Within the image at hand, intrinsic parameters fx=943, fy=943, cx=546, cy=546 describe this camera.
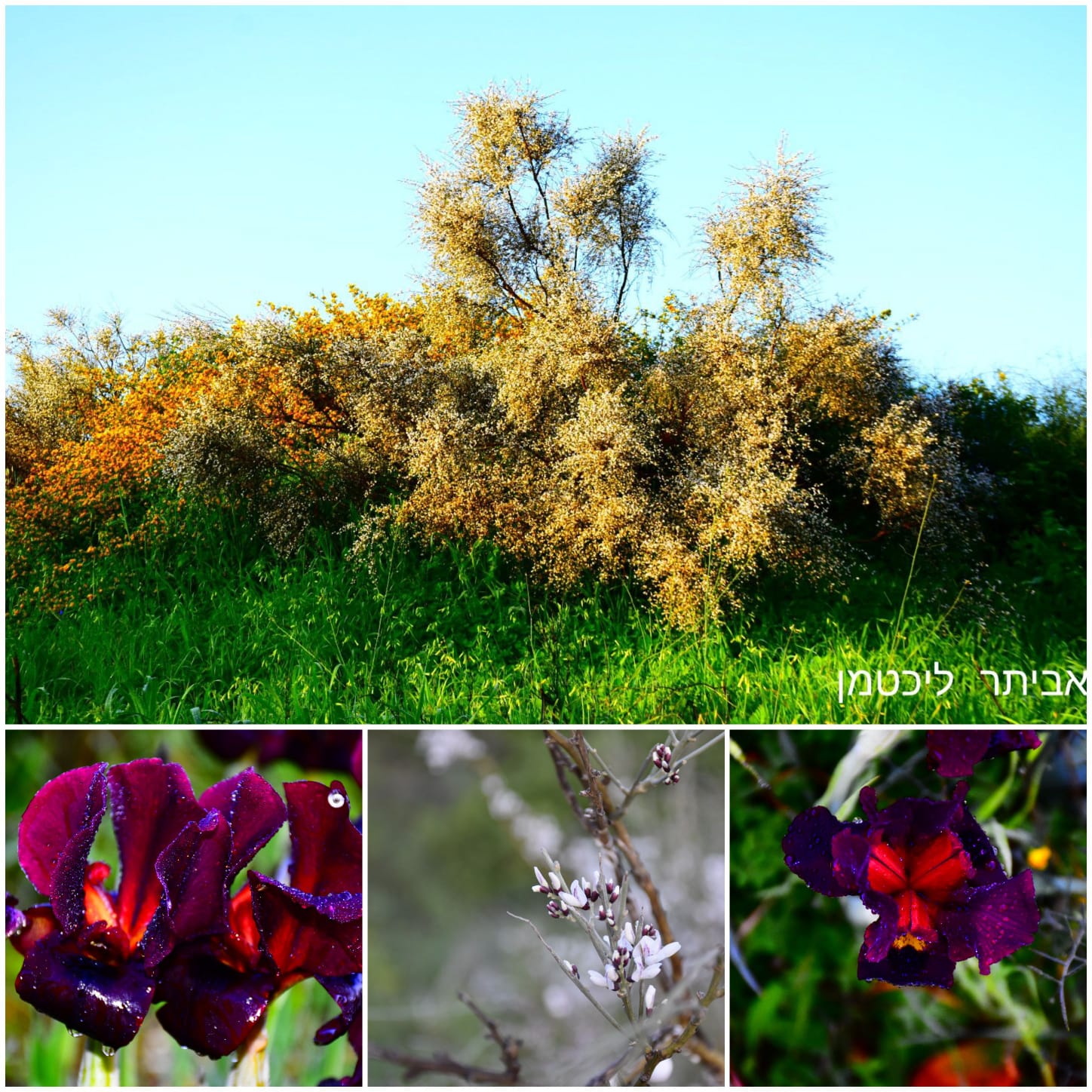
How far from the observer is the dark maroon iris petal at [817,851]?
191 cm

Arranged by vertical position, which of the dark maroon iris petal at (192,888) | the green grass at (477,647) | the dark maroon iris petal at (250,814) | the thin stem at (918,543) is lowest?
the dark maroon iris petal at (192,888)

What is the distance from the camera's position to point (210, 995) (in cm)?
160

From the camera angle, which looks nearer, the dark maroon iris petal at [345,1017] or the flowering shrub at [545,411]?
the dark maroon iris petal at [345,1017]

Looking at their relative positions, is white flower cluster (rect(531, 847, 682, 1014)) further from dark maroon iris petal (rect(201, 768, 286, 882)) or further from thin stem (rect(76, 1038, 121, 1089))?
thin stem (rect(76, 1038, 121, 1089))

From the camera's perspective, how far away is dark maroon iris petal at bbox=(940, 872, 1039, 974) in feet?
6.27

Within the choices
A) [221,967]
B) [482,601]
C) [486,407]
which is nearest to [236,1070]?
[221,967]

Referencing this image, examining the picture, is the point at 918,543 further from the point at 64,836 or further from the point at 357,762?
the point at 64,836

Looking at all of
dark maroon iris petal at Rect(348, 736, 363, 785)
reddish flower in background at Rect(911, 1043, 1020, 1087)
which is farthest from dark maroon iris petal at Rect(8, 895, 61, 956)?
reddish flower in background at Rect(911, 1043, 1020, 1087)

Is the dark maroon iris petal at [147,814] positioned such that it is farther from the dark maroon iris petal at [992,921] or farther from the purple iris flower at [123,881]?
the dark maroon iris petal at [992,921]

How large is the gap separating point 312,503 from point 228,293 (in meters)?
0.78

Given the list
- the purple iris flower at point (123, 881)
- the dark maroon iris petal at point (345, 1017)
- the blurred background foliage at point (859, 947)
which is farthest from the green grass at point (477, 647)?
the purple iris flower at point (123, 881)

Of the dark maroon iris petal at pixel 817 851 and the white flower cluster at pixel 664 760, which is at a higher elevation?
the white flower cluster at pixel 664 760

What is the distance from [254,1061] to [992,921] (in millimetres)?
1474

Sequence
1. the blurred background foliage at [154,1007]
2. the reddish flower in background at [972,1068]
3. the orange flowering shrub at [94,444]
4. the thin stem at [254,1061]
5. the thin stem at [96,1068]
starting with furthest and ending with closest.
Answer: the orange flowering shrub at [94,444] → the reddish flower in background at [972,1068] → the blurred background foliage at [154,1007] → the thin stem at [96,1068] → the thin stem at [254,1061]
